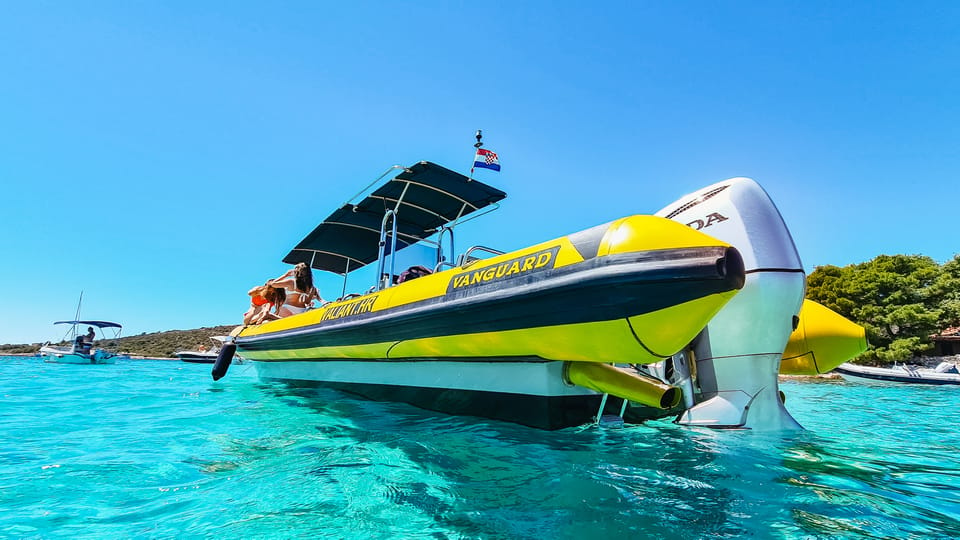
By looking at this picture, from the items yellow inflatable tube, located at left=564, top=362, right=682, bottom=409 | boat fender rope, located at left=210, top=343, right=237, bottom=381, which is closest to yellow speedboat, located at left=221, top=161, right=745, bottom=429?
yellow inflatable tube, located at left=564, top=362, right=682, bottom=409

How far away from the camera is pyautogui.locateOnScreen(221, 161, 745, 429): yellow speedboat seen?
6.30 ft

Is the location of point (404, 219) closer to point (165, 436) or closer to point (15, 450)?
point (165, 436)

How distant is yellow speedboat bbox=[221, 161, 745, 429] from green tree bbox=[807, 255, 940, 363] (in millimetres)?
21586

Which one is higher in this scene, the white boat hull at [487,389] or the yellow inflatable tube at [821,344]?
the yellow inflatable tube at [821,344]

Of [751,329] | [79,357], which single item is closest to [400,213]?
[751,329]

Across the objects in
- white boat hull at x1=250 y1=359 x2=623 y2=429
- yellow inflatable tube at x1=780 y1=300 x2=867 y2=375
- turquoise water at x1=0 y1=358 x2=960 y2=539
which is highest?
yellow inflatable tube at x1=780 y1=300 x2=867 y2=375

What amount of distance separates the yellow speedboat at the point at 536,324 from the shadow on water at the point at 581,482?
32 cm

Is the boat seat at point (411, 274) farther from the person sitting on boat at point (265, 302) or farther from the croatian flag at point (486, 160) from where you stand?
the person sitting on boat at point (265, 302)

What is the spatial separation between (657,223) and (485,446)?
60.5 inches

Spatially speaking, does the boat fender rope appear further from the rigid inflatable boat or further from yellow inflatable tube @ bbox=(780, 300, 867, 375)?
yellow inflatable tube @ bbox=(780, 300, 867, 375)

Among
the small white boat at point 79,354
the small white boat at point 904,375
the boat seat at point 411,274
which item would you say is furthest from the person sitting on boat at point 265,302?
the small white boat at point 79,354

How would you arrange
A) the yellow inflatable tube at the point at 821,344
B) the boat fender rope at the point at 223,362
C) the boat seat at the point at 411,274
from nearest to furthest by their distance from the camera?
the yellow inflatable tube at the point at 821,344
the boat seat at the point at 411,274
the boat fender rope at the point at 223,362

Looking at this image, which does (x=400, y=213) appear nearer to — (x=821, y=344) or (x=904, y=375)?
(x=821, y=344)

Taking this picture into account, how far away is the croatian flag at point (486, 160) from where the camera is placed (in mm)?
5441
